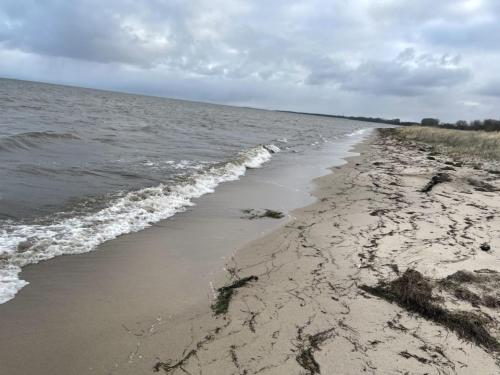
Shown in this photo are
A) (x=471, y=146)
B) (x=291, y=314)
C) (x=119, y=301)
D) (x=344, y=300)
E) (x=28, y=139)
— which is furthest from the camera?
(x=471, y=146)

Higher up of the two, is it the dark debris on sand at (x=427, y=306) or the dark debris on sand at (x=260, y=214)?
the dark debris on sand at (x=427, y=306)

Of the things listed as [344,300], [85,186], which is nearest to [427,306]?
[344,300]

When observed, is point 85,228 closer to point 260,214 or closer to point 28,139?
point 260,214

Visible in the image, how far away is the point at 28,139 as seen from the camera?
17375 mm

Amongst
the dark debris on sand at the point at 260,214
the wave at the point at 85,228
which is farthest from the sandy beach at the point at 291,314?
the dark debris on sand at the point at 260,214

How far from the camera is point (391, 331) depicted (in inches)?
179

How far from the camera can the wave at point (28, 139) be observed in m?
15.7

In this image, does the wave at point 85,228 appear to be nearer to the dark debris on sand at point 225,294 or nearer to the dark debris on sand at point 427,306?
the dark debris on sand at point 225,294

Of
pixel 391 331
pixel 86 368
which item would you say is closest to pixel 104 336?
pixel 86 368

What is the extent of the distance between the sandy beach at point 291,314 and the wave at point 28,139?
36.0 feet

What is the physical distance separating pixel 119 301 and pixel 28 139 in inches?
605

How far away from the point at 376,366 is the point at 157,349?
229 centimetres

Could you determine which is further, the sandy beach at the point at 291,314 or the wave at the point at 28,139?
the wave at the point at 28,139

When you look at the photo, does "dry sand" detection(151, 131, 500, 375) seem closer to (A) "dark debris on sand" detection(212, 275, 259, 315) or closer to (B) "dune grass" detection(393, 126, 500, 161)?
(A) "dark debris on sand" detection(212, 275, 259, 315)
